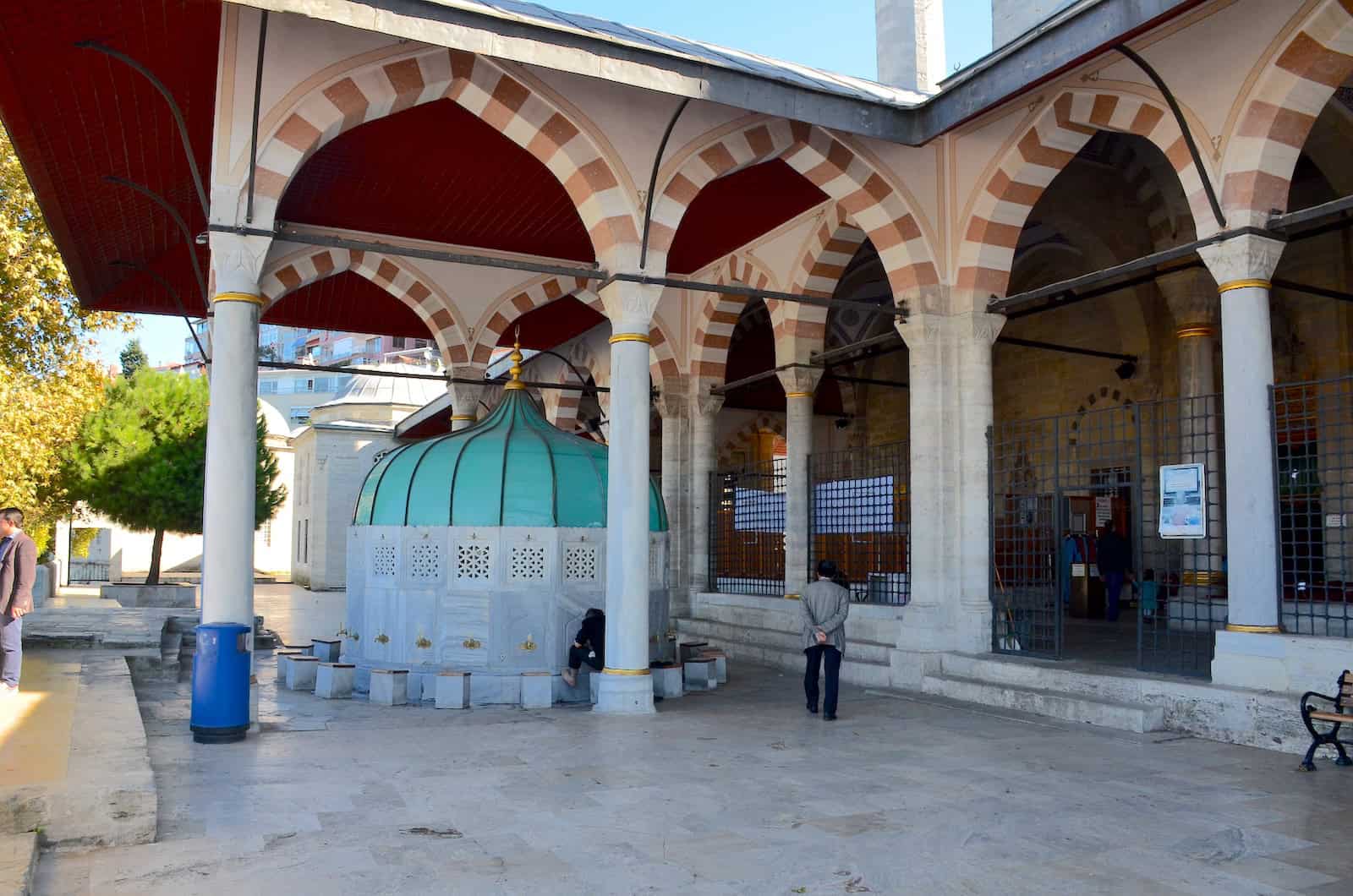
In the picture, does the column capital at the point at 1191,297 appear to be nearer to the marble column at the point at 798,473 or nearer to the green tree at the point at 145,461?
the marble column at the point at 798,473

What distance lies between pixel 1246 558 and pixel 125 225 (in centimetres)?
983

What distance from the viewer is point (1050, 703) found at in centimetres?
696

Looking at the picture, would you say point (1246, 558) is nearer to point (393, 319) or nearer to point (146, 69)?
point (146, 69)

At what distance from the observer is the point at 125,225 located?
998 cm

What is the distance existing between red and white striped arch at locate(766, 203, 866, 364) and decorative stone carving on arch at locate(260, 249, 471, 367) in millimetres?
3574

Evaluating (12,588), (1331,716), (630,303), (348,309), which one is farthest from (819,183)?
(348,309)

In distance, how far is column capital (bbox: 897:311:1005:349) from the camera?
27.2ft

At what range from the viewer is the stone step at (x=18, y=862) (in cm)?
312

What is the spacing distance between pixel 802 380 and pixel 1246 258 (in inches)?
197

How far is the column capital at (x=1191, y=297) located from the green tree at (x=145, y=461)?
51.6 feet

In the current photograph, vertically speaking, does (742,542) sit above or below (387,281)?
below

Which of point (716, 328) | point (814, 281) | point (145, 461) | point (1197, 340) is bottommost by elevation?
point (145, 461)

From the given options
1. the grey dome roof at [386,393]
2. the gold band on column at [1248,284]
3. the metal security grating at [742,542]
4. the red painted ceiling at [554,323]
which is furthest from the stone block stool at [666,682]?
the grey dome roof at [386,393]

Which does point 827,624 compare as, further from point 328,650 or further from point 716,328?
point 716,328
